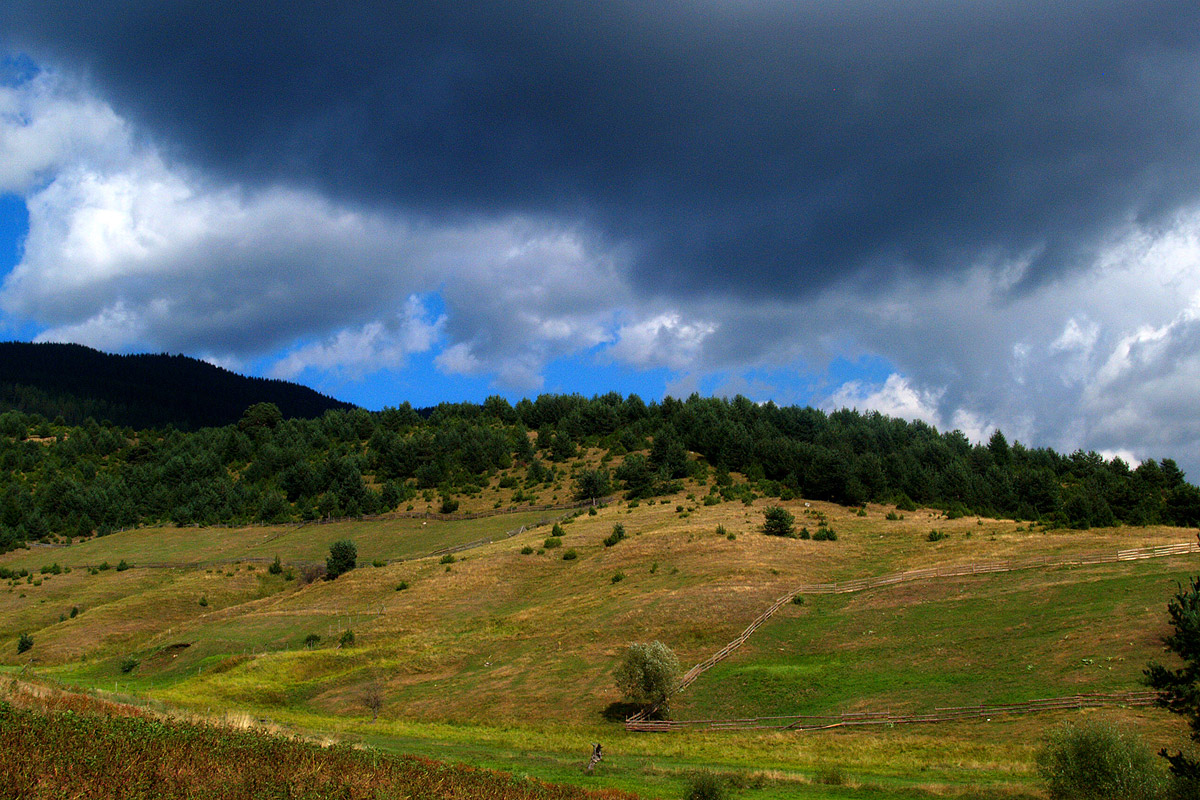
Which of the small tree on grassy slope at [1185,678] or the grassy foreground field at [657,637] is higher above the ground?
the small tree on grassy slope at [1185,678]

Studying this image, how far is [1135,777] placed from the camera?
22297 mm

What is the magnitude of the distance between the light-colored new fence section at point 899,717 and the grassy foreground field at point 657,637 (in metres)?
0.91

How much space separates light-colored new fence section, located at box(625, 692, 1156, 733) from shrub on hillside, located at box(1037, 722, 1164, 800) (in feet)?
34.6

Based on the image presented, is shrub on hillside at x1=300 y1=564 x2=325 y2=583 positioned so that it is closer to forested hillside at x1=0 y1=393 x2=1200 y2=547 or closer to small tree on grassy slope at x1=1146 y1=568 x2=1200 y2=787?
forested hillside at x1=0 y1=393 x2=1200 y2=547

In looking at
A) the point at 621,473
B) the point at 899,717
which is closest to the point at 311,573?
the point at 621,473

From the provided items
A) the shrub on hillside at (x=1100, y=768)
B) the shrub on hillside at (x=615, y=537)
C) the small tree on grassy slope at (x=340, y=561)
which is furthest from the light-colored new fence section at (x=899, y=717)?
the small tree on grassy slope at (x=340, y=561)

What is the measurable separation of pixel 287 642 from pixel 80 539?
110m

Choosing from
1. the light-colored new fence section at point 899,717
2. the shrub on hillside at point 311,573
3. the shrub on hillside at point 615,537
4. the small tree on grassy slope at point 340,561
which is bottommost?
the light-colored new fence section at point 899,717

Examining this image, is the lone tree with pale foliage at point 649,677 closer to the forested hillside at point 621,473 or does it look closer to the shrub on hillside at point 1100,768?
the shrub on hillside at point 1100,768

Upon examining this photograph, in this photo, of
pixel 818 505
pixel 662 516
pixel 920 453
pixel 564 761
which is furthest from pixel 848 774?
pixel 920 453

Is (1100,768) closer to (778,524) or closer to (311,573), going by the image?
(778,524)

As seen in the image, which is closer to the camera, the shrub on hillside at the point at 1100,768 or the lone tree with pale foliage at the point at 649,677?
the shrub on hillside at the point at 1100,768

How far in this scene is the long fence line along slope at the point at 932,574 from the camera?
52.2 meters

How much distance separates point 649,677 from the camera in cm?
4425
